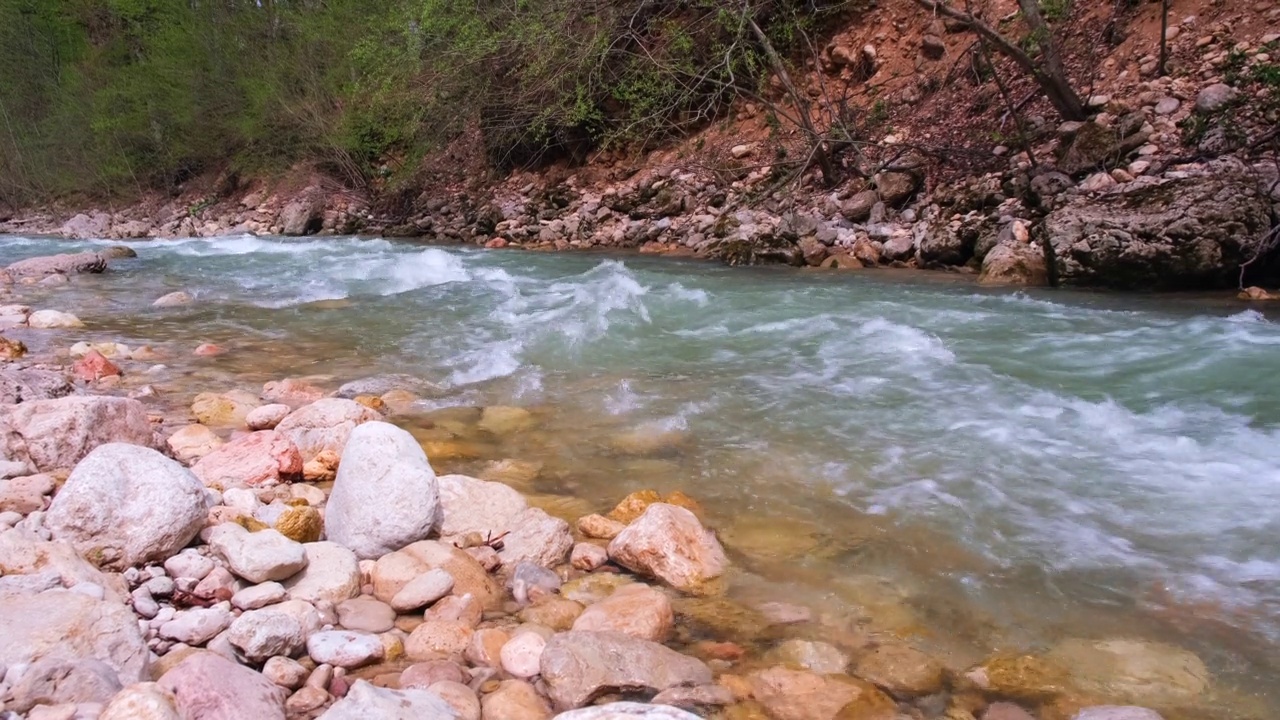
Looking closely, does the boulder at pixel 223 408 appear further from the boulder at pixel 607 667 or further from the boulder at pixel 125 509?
the boulder at pixel 607 667

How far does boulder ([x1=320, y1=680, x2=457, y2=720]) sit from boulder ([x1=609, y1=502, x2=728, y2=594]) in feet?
2.98

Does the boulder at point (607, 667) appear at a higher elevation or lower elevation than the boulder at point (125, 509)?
lower

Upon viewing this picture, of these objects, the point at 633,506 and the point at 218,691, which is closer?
the point at 218,691

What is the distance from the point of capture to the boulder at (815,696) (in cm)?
190

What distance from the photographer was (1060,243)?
689 centimetres

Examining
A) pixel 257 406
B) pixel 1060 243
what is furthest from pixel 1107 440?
pixel 257 406

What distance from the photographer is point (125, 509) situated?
7.60 feet

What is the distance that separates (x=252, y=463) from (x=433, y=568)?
1251 mm

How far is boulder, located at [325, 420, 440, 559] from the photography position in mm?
2654

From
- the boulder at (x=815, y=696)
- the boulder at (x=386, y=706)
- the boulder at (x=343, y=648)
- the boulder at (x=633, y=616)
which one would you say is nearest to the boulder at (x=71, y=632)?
the boulder at (x=343, y=648)

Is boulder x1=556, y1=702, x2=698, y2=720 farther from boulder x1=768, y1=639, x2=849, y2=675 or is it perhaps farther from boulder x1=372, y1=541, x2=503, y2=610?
boulder x1=372, y1=541, x2=503, y2=610

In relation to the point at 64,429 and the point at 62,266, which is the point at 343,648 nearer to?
the point at 64,429

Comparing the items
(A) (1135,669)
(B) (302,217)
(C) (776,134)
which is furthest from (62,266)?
(A) (1135,669)

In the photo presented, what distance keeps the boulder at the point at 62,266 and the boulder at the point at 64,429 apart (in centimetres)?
860
